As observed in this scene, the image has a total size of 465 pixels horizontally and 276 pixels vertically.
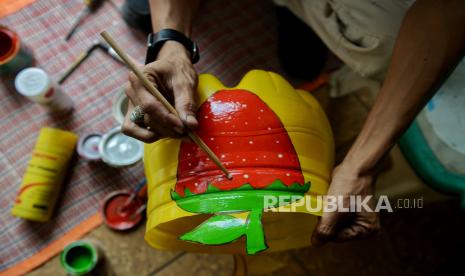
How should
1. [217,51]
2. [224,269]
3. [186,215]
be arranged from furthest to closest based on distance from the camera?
[217,51], [224,269], [186,215]

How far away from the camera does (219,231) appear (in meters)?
0.75

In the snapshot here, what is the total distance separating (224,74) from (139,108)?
76 centimetres

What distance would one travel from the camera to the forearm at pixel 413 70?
2.64ft

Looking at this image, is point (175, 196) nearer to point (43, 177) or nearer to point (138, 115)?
point (138, 115)

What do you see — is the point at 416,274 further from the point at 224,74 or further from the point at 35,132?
the point at 35,132

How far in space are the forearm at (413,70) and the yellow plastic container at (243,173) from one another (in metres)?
0.11

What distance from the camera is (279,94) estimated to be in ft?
3.06

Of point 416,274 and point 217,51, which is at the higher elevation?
point 217,51

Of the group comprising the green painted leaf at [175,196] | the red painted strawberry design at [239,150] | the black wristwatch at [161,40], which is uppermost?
the black wristwatch at [161,40]

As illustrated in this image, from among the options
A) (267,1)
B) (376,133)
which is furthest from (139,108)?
(267,1)

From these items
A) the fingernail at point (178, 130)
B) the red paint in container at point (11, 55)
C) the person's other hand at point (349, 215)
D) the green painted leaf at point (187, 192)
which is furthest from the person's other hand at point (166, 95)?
the red paint in container at point (11, 55)

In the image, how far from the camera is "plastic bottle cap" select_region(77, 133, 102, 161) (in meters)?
1.41

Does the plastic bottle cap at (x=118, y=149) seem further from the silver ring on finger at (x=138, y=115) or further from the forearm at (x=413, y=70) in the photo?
A: the forearm at (x=413, y=70)

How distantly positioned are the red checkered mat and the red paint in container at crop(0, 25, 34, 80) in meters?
0.05
